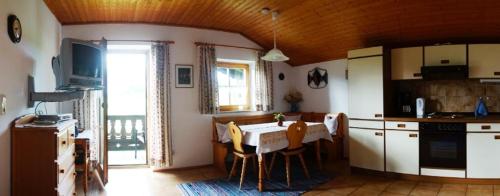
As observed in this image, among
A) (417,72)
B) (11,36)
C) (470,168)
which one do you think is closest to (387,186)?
(470,168)

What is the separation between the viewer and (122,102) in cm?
513

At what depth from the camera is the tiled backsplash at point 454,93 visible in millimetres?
3859

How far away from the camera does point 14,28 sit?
2232 millimetres

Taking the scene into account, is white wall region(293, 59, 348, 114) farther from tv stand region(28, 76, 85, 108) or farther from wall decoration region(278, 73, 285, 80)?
tv stand region(28, 76, 85, 108)

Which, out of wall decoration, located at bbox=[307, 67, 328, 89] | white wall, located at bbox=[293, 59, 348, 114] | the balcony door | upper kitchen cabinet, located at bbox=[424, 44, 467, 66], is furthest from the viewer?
wall decoration, located at bbox=[307, 67, 328, 89]

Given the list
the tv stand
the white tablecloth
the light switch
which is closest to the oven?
the white tablecloth

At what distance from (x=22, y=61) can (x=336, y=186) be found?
3311 mm

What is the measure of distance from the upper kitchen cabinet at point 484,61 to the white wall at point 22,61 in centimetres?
460

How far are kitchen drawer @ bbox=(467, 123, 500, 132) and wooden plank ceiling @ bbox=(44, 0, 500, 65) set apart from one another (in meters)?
1.04

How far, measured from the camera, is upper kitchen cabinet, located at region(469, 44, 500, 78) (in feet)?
11.7

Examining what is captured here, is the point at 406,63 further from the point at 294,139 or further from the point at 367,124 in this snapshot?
the point at 294,139

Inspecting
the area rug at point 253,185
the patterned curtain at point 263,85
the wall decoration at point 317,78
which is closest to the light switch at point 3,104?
the area rug at point 253,185

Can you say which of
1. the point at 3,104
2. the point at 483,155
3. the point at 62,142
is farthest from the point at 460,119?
the point at 3,104

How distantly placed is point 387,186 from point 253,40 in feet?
9.87
